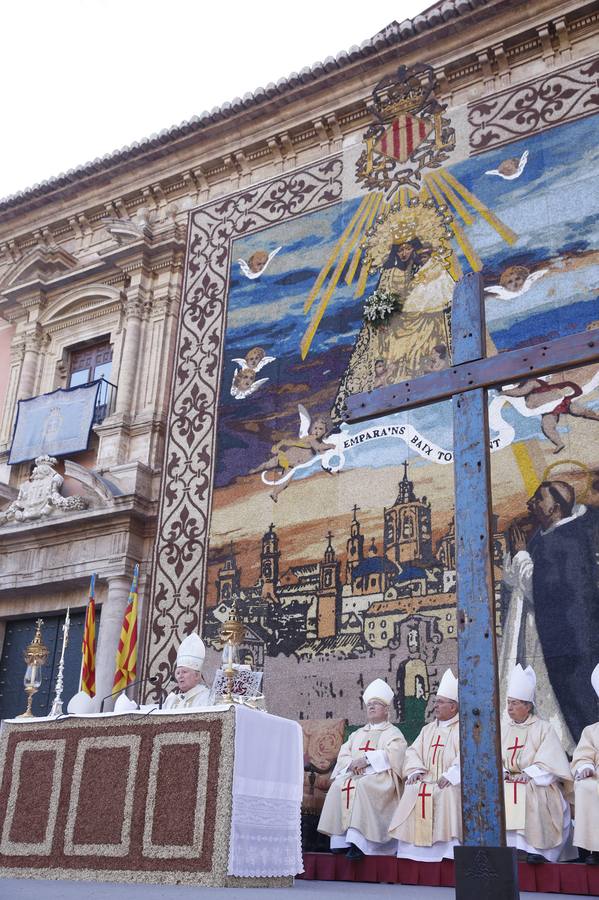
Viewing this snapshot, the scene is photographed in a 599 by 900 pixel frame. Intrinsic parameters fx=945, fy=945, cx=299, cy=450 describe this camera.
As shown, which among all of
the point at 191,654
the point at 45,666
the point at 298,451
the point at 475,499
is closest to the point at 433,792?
the point at 191,654

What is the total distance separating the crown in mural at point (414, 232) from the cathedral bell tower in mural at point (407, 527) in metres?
2.63

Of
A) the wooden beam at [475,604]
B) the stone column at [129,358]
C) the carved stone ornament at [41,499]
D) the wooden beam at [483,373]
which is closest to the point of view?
the wooden beam at [475,604]

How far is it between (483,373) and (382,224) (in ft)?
23.3

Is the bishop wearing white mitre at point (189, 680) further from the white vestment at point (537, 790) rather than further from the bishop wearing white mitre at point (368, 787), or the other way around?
the white vestment at point (537, 790)

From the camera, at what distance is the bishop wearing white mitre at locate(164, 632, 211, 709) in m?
6.89

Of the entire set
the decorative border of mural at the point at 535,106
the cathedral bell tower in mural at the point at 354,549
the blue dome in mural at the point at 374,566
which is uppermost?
the decorative border of mural at the point at 535,106

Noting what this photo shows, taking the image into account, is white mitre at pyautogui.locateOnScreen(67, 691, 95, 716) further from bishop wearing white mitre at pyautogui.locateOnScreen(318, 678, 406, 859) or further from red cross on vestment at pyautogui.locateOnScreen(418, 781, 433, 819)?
red cross on vestment at pyautogui.locateOnScreen(418, 781, 433, 819)

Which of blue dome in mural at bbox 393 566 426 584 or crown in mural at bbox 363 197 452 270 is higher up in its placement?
crown in mural at bbox 363 197 452 270

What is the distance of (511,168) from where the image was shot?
10.2 metres

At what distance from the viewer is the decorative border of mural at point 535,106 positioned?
400 inches

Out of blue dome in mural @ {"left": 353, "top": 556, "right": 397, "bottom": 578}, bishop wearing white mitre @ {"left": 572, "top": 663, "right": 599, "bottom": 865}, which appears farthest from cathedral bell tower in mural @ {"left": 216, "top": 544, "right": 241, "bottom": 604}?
bishop wearing white mitre @ {"left": 572, "top": 663, "right": 599, "bottom": 865}

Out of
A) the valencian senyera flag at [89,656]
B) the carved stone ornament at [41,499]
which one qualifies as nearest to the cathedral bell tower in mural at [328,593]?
the valencian senyera flag at [89,656]

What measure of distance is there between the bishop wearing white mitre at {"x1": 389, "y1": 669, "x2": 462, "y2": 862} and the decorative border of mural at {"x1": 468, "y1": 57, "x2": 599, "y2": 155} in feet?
19.9

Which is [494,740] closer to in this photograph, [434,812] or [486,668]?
[486,668]
